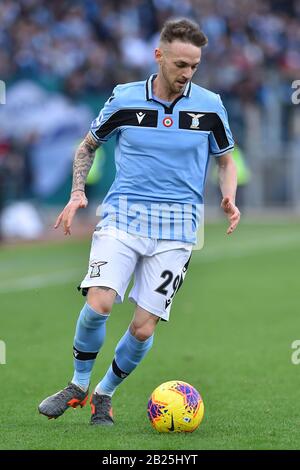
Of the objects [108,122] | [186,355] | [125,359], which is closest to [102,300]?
[125,359]

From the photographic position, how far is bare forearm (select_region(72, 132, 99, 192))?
6914mm

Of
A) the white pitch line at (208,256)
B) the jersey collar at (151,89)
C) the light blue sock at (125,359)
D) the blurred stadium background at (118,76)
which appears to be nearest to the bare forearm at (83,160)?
the jersey collar at (151,89)

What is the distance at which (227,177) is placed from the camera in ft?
23.0

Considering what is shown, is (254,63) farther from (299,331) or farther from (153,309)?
(153,309)

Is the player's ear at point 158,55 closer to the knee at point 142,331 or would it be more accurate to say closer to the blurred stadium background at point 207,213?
the knee at point 142,331

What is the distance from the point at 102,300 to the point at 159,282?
0.40m

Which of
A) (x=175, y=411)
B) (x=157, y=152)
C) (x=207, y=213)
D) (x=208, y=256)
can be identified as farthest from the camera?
(x=207, y=213)

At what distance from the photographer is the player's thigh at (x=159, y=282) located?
6.70m

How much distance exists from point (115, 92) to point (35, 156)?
2064cm

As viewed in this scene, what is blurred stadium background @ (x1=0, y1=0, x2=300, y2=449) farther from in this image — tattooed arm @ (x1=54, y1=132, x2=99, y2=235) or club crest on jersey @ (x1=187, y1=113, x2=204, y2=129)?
club crest on jersey @ (x1=187, y1=113, x2=204, y2=129)

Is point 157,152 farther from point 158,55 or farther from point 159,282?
point 159,282

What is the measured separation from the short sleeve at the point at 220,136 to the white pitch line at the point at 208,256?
8758mm

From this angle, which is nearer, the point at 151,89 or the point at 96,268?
the point at 96,268

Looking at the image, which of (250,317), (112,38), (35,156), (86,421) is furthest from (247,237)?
(86,421)
